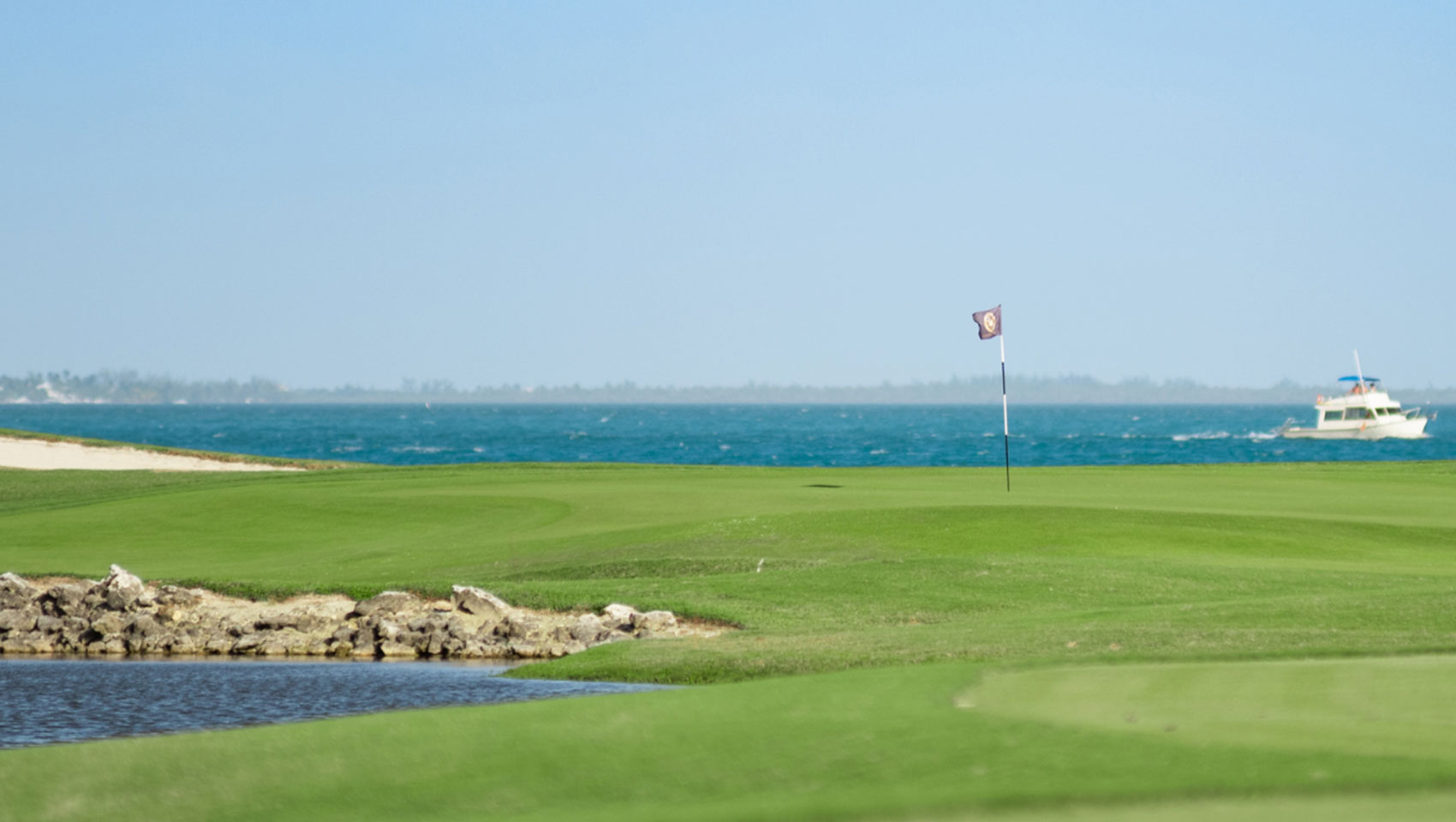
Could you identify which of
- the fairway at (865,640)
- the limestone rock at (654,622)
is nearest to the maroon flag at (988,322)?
the fairway at (865,640)

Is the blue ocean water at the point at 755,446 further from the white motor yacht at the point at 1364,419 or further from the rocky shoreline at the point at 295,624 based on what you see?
the rocky shoreline at the point at 295,624

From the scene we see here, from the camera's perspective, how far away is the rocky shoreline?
17391 mm

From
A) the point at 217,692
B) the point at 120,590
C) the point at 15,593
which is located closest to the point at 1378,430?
the point at 120,590

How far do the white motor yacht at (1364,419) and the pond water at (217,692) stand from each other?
11298cm

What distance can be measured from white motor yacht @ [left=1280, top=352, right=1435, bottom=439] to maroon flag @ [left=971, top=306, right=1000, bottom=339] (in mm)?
97980

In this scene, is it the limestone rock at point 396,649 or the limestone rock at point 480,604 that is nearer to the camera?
the limestone rock at point 396,649

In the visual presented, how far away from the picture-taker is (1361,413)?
12206cm

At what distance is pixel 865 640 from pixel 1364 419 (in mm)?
119008

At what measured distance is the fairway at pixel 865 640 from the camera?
6867 millimetres

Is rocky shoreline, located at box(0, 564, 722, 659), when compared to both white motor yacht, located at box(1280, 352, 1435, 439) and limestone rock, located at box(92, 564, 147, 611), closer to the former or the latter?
limestone rock, located at box(92, 564, 147, 611)

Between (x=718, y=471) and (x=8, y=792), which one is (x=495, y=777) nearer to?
(x=8, y=792)

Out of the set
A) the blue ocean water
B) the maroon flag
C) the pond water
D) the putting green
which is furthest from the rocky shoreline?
the blue ocean water

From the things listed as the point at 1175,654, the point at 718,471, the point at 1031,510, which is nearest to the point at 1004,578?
the point at 1031,510

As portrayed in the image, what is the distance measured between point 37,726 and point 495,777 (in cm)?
793
